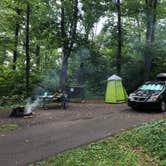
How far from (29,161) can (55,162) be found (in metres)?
0.54

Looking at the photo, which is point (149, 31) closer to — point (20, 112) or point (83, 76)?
point (83, 76)

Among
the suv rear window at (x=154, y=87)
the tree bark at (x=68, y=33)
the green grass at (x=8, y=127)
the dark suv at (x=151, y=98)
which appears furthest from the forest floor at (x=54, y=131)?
the tree bark at (x=68, y=33)

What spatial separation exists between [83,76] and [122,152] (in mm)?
14714

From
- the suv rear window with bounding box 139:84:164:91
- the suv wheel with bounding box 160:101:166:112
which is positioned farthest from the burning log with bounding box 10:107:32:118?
the suv wheel with bounding box 160:101:166:112

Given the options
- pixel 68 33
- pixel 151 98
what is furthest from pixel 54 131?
pixel 68 33

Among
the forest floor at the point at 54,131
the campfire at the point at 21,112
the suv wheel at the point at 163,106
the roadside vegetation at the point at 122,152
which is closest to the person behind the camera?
the roadside vegetation at the point at 122,152

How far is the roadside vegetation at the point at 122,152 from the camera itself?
514 centimetres

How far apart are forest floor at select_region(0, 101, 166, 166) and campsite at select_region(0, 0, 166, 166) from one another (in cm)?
3

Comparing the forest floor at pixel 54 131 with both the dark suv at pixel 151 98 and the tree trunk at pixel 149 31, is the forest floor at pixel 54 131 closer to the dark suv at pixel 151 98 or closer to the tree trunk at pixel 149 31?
the dark suv at pixel 151 98

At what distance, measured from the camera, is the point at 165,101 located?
39.3 ft

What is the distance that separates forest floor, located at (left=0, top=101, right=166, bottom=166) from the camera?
19.1ft

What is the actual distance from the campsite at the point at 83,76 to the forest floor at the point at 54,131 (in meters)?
0.03

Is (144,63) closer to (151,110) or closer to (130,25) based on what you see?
(130,25)

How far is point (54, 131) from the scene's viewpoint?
7887 mm
